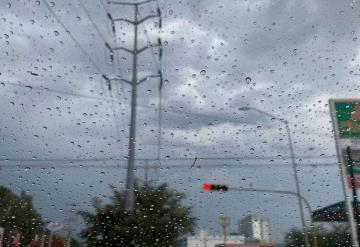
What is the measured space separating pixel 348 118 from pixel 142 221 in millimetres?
9593

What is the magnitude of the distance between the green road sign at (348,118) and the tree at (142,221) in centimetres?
729

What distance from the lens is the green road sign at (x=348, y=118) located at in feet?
58.7

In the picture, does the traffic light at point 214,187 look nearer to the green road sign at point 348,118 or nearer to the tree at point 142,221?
the tree at point 142,221

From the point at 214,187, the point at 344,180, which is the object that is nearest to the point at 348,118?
the point at 344,180

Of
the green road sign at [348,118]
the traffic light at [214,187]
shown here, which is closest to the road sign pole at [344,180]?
the green road sign at [348,118]

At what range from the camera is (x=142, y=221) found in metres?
15.2

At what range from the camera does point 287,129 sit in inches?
898

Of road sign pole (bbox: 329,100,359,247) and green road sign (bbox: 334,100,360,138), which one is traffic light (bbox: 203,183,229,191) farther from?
green road sign (bbox: 334,100,360,138)

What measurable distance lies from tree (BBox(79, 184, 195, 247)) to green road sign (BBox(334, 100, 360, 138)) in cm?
729

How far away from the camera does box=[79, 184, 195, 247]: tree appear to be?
15.2 m

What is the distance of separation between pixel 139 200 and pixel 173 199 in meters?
1.50

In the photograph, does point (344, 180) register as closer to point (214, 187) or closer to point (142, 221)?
point (214, 187)

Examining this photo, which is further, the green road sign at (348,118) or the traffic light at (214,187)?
the green road sign at (348,118)

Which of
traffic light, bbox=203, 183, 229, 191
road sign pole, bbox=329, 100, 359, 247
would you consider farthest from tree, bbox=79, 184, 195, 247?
road sign pole, bbox=329, 100, 359, 247
